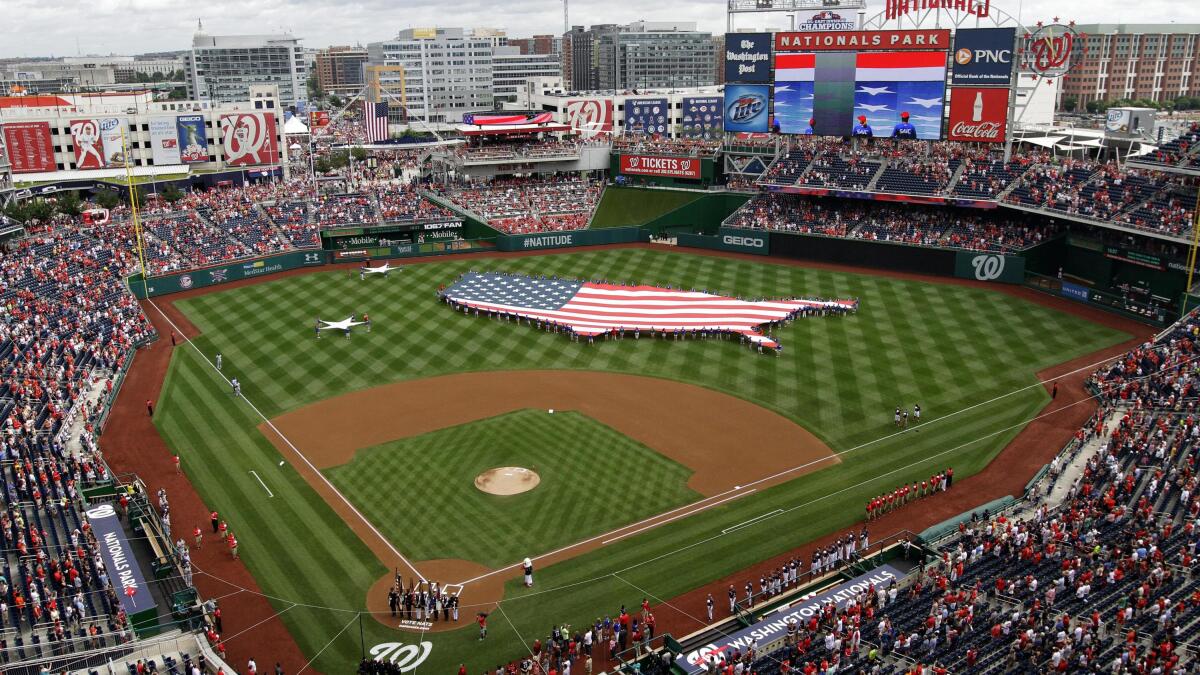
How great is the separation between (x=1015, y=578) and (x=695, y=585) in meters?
8.50

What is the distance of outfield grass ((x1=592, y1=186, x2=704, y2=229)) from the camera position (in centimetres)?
7150

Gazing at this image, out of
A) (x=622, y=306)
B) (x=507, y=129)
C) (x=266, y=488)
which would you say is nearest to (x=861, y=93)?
(x=622, y=306)

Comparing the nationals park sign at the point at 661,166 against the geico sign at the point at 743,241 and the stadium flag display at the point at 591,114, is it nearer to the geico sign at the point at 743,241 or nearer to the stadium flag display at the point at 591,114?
the geico sign at the point at 743,241

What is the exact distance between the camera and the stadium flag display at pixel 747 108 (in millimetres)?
65750

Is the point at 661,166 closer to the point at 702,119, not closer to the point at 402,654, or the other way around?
the point at 702,119

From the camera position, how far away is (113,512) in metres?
27.7

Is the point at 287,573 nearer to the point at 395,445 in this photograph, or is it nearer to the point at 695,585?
the point at 395,445

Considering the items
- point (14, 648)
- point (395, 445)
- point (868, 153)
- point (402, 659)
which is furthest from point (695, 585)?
point (868, 153)

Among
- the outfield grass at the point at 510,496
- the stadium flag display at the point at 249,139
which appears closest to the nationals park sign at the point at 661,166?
the stadium flag display at the point at 249,139

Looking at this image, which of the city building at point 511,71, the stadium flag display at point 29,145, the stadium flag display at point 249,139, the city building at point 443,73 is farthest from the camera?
the city building at point 511,71

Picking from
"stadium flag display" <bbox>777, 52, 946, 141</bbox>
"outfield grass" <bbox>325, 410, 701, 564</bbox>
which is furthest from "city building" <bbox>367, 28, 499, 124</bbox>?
"outfield grass" <bbox>325, 410, 701, 564</bbox>

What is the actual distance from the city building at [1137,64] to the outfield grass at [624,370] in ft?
393

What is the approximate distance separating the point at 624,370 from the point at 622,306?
331 inches

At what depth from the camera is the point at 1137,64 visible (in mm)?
151125
